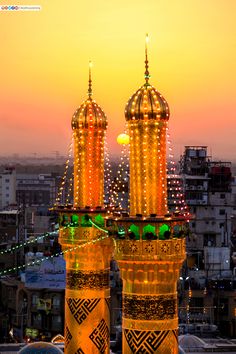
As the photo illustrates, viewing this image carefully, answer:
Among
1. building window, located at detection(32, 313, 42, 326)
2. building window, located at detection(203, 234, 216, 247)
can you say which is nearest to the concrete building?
building window, located at detection(203, 234, 216, 247)

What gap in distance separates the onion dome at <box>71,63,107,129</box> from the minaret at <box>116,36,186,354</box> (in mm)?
1824

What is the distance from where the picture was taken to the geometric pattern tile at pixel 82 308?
8.64m

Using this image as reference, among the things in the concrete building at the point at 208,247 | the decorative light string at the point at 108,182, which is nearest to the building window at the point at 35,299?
the concrete building at the point at 208,247

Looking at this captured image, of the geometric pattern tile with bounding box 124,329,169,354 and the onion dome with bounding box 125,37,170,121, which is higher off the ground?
the onion dome with bounding box 125,37,170,121

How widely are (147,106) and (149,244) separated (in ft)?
3.65

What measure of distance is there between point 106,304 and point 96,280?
0.83 ft

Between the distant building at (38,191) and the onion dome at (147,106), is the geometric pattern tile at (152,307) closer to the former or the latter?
A: the onion dome at (147,106)

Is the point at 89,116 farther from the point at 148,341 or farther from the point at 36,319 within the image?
the point at 36,319

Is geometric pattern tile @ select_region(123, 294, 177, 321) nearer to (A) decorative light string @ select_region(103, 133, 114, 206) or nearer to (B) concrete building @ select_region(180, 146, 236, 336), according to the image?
(A) decorative light string @ select_region(103, 133, 114, 206)

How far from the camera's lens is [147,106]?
7.22 m

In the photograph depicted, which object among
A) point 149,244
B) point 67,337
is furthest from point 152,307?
point 67,337

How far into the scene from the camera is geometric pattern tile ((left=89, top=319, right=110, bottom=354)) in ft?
28.0

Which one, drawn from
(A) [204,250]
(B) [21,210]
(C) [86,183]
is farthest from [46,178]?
(C) [86,183]

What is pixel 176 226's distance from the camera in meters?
7.06
